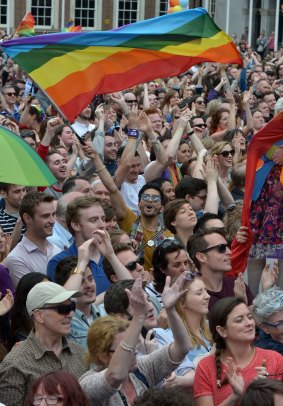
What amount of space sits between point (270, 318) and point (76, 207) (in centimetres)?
193

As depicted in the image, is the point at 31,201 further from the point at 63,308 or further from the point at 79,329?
the point at 63,308

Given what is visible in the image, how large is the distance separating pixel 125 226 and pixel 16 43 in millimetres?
1760

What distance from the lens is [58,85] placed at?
34.7ft

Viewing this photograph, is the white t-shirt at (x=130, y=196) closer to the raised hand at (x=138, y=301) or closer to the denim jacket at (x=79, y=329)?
the denim jacket at (x=79, y=329)

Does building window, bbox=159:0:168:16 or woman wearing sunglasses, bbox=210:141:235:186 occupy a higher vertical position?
woman wearing sunglasses, bbox=210:141:235:186

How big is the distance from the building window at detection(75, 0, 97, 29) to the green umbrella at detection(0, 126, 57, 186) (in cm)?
4746

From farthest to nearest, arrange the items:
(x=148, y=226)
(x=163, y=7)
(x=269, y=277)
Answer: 1. (x=163, y=7)
2. (x=148, y=226)
3. (x=269, y=277)

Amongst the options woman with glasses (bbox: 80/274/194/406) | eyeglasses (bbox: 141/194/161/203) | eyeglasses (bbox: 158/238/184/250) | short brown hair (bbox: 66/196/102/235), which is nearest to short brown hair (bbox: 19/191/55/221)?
short brown hair (bbox: 66/196/102/235)

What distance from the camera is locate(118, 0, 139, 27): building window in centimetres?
5638

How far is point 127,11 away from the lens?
56.4m

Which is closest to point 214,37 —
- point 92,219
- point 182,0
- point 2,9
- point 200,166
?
point 200,166

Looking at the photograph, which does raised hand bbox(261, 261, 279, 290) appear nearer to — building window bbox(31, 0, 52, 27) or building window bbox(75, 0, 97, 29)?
building window bbox(31, 0, 52, 27)

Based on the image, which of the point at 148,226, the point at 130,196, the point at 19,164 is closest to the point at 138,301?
the point at 19,164

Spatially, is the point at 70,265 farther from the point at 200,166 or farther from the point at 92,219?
the point at 200,166
